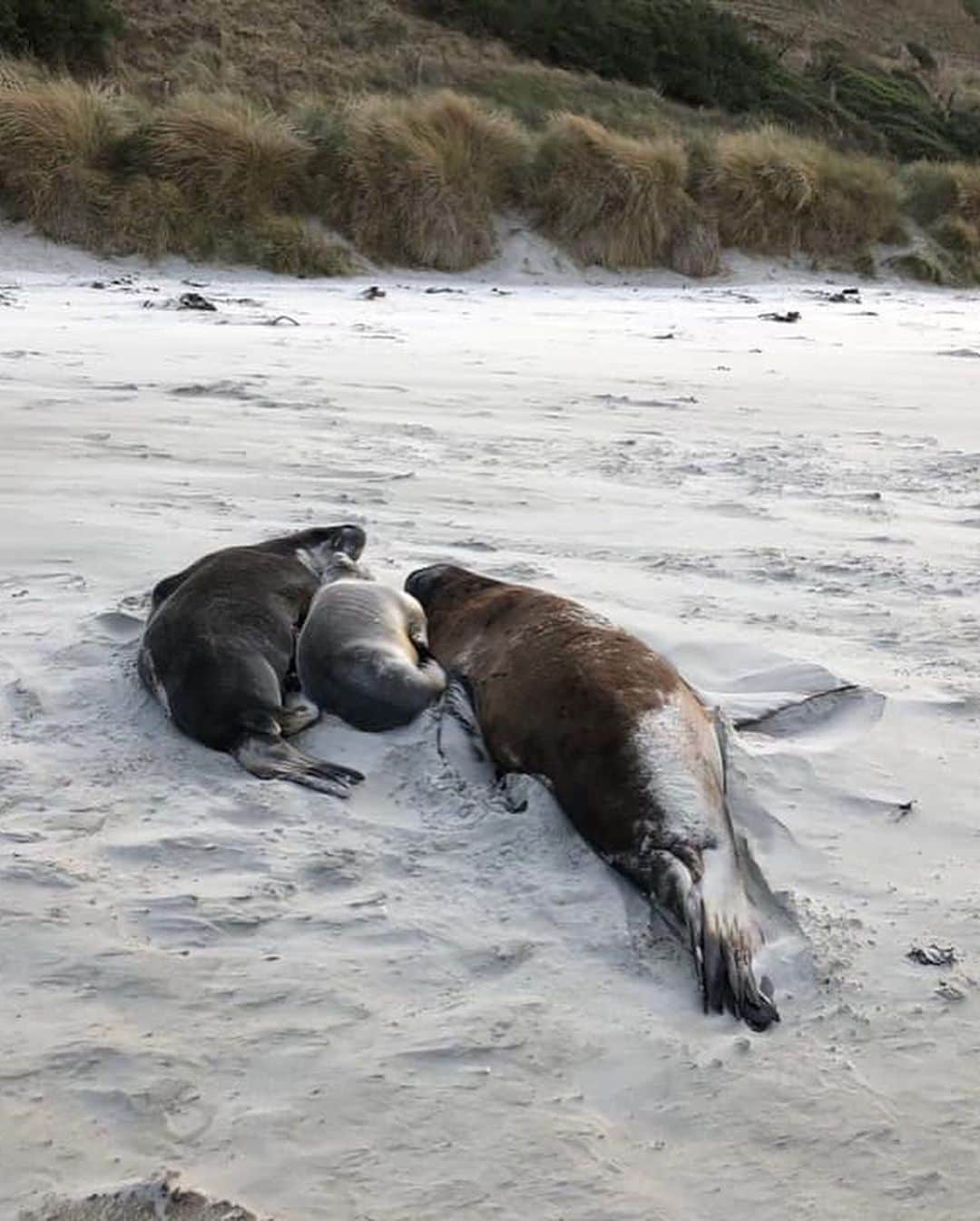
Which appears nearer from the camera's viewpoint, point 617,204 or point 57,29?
point 617,204

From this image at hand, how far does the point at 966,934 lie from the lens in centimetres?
246

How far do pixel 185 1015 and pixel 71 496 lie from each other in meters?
3.14

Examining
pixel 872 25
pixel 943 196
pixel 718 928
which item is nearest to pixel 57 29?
pixel 943 196

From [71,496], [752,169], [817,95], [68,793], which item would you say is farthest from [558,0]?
[68,793]

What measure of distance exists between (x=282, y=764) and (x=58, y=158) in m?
13.3

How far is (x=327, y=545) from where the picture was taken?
13.2ft

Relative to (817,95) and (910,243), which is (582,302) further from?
(817,95)

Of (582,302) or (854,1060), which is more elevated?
(854,1060)

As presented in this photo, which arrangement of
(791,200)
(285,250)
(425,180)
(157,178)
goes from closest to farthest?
(285,250), (157,178), (425,180), (791,200)

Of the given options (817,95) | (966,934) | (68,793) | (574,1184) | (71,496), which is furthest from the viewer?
(817,95)

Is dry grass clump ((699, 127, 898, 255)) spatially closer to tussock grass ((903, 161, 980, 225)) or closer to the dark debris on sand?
tussock grass ((903, 161, 980, 225))

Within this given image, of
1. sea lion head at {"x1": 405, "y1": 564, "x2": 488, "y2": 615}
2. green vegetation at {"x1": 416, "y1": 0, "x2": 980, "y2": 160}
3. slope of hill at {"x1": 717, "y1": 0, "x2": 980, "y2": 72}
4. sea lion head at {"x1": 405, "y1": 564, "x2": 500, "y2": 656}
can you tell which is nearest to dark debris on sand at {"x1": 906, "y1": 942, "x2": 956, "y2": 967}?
sea lion head at {"x1": 405, "y1": 564, "x2": 500, "y2": 656}

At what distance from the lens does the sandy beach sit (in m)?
1.89

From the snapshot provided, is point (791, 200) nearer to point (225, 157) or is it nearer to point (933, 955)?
point (225, 157)
